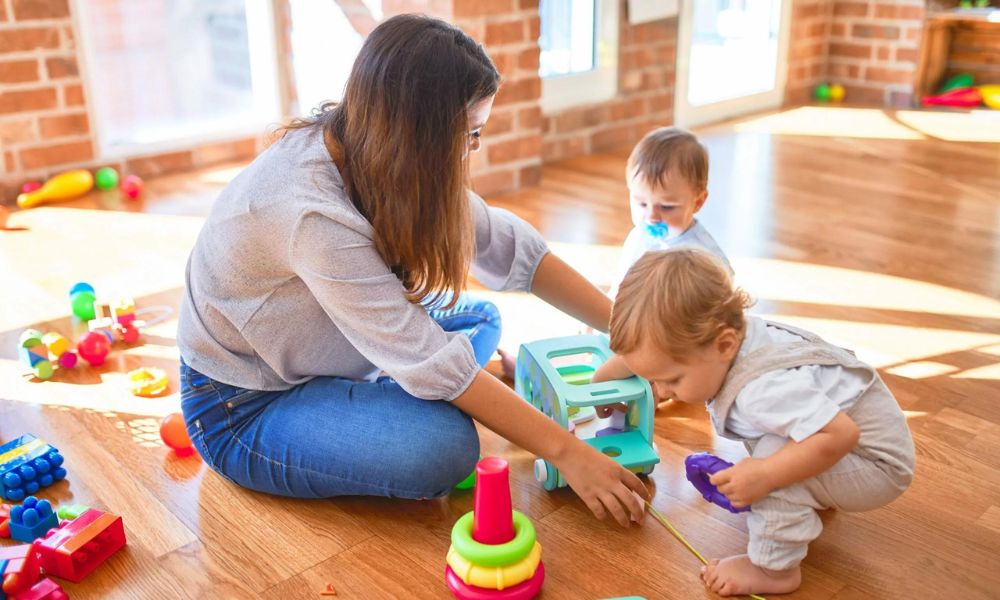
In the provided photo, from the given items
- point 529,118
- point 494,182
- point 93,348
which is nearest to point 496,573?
point 93,348

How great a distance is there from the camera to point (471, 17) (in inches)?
109

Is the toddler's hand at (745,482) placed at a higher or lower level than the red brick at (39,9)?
lower

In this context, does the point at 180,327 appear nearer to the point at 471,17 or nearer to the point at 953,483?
the point at 953,483

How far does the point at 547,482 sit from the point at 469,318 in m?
0.40

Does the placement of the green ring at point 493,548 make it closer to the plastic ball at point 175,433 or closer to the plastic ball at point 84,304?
the plastic ball at point 175,433

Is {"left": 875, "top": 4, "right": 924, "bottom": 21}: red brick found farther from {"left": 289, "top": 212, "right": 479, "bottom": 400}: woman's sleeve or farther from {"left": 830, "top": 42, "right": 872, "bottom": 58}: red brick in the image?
{"left": 289, "top": 212, "right": 479, "bottom": 400}: woman's sleeve

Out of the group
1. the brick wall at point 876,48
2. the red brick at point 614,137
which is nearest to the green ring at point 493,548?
the red brick at point 614,137

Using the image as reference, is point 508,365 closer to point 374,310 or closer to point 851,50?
point 374,310

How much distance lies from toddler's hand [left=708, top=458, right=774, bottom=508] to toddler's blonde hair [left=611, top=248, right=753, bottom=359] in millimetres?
163

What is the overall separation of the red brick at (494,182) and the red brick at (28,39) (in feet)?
4.43

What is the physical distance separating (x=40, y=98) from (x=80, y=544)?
209 cm

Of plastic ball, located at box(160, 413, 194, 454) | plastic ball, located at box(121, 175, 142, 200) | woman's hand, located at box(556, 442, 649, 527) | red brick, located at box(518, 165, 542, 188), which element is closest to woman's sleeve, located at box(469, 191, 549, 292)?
woman's hand, located at box(556, 442, 649, 527)

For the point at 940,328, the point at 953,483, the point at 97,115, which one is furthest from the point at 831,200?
the point at 97,115

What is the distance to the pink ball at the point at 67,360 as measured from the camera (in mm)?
1869
